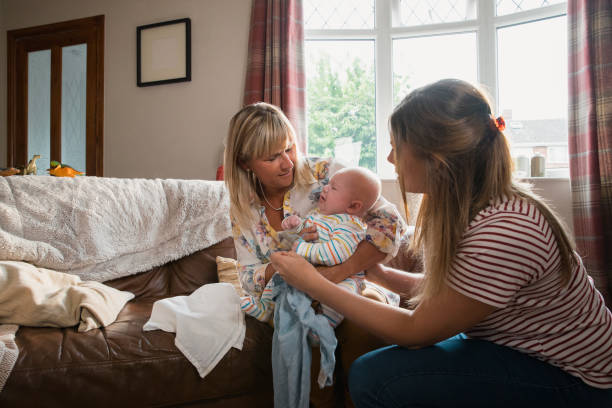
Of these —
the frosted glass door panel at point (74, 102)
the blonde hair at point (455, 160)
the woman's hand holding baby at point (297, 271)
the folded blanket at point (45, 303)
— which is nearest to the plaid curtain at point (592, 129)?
the blonde hair at point (455, 160)

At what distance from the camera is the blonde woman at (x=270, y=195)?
1.17m

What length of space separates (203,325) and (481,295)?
2.77 ft

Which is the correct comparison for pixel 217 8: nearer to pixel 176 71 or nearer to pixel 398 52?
pixel 176 71

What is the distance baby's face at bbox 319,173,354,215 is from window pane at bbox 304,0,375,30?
9.15 feet

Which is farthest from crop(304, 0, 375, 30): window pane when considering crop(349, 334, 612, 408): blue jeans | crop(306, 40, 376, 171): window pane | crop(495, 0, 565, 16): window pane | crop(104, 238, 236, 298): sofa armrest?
crop(349, 334, 612, 408): blue jeans

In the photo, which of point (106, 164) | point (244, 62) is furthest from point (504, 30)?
point (106, 164)

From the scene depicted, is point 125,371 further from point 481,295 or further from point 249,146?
point 481,295

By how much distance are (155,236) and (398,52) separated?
272 cm

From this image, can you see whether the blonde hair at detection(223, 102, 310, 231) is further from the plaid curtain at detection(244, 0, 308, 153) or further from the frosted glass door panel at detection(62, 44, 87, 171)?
the frosted glass door panel at detection(62, 44, 87, 171)

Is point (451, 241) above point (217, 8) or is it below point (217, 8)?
below

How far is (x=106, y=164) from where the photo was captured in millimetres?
3859

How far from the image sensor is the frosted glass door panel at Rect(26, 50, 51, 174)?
401 centimetres

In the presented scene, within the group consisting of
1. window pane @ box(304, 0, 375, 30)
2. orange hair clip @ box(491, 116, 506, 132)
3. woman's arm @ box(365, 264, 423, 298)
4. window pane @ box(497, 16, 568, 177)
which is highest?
window pane @ box(304, 0, 375, 30)

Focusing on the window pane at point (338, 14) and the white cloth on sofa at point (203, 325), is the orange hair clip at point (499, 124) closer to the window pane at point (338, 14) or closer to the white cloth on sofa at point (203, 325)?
the white cloth on sofa at point (203, 325)
